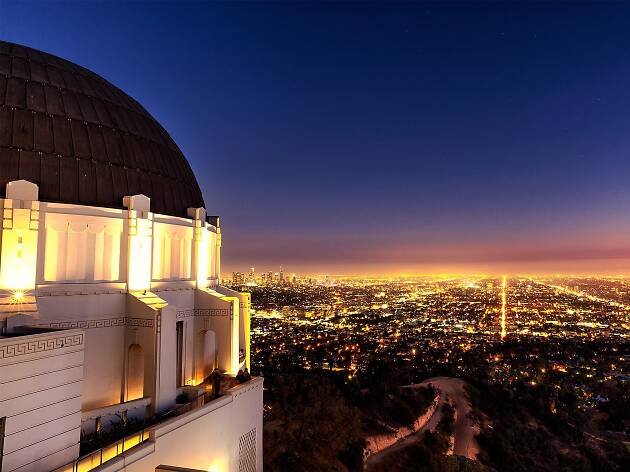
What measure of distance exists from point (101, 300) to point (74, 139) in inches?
171

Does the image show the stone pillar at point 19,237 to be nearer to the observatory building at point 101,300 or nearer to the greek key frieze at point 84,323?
the observatory building at point 101,300

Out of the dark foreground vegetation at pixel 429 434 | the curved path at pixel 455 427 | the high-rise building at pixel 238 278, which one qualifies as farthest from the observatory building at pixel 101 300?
the high-rise building at pixel 238 278

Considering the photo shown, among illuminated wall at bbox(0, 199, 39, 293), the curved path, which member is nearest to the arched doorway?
illuminated wall at bbox(0, 199, 39, 293)

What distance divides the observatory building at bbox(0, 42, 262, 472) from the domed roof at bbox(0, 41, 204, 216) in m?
0.04

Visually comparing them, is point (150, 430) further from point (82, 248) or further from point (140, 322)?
point (82, 248)

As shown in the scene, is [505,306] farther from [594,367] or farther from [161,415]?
[161,415]

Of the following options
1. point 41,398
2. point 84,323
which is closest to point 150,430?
point 41,398

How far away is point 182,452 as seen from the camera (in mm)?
9055

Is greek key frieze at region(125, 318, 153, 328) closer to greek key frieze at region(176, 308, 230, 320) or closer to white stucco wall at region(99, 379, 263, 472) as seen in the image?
white stucco wall at region(99, 379, 263, 472)

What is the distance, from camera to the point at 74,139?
11000mm

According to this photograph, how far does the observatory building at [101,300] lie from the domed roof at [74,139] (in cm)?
4

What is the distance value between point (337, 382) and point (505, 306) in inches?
4672

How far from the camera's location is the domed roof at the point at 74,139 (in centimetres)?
1010

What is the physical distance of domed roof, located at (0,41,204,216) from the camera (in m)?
10.1
